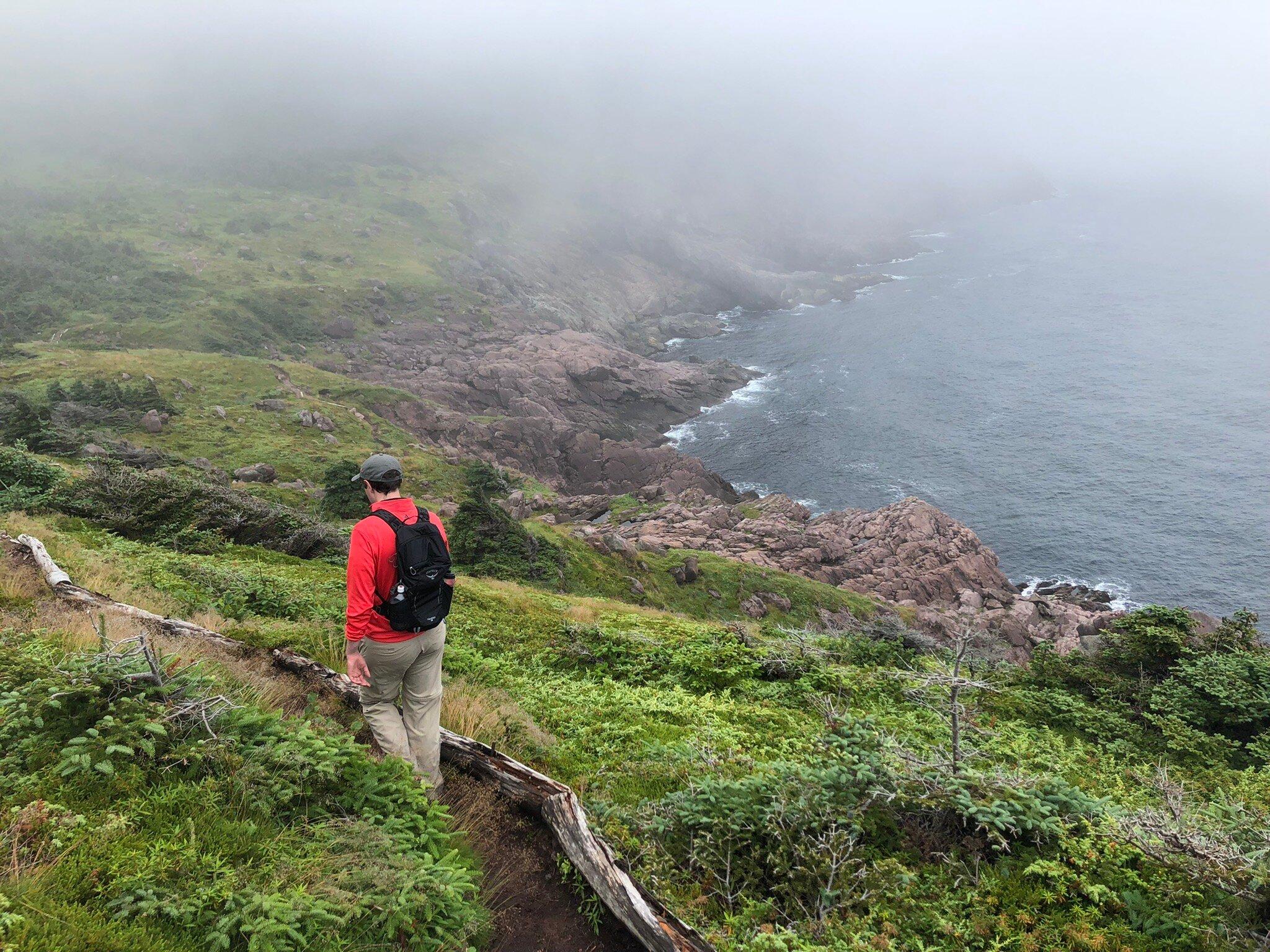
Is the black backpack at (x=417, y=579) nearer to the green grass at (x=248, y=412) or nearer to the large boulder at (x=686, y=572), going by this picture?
the green grass at (x=248, y=412)

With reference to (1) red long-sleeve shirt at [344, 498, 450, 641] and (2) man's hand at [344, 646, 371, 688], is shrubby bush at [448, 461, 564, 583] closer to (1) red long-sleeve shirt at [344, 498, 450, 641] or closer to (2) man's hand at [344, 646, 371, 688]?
(2) man's hand at [344, 646, 371, 688]

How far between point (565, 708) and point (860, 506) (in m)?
66.1

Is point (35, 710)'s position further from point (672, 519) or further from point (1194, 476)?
point (1194, 476)

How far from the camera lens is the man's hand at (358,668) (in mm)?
5867

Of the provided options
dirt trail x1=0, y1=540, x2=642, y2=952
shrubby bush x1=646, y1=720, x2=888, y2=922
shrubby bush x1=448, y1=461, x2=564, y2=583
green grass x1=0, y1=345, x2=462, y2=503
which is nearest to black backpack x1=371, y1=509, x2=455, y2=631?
dirt trail x1=0, y1=540, x2=642, y2=952

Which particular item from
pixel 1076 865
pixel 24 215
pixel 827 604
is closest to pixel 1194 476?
pixel 827 604

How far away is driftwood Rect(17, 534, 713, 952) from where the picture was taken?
4574 mm

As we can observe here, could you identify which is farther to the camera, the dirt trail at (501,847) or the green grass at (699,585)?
the green grass at (699,585)

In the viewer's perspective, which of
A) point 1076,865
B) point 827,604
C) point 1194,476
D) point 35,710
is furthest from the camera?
point 1194,476

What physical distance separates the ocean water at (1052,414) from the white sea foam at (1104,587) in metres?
0.34

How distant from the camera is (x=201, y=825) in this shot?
13.9ft

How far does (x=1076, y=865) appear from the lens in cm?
520

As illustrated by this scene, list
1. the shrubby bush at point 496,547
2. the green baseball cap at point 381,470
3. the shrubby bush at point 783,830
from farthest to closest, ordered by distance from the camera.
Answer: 1. the shrubby bush at point 496,547
2. the green baseball cap at point 381,470
3. the shrubby bush at point 783,830

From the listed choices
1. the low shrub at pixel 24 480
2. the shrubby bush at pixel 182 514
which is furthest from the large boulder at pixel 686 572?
the low shrub at pixel 24 480
